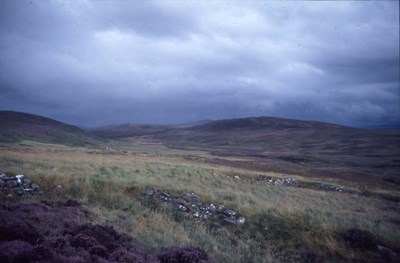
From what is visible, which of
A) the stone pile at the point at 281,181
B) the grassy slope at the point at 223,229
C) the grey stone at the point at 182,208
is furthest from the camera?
the stone pile at the point at 281,181

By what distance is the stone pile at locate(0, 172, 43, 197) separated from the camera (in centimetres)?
1489

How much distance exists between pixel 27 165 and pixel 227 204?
1220 centimetres

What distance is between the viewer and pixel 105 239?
32.8 ft

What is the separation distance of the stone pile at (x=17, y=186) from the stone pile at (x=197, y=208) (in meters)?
5.58

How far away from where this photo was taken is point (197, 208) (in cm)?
1819

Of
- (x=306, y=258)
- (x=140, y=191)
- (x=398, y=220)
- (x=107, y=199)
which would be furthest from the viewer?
A: (x=398, y=220)

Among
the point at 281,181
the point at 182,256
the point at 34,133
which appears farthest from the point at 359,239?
the point at 34,133

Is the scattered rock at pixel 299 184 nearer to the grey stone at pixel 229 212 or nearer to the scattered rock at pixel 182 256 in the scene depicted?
the grey stone at pixel 229 212

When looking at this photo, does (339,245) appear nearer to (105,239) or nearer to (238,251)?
(238,251)

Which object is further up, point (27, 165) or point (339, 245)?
point (27, 165)

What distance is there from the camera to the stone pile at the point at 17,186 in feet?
48.8

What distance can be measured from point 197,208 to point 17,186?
8.82m

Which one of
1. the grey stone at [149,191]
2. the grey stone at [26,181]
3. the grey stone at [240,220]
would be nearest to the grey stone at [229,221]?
the grey stone at [240,220]

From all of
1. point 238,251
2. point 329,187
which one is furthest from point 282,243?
point 329,187
